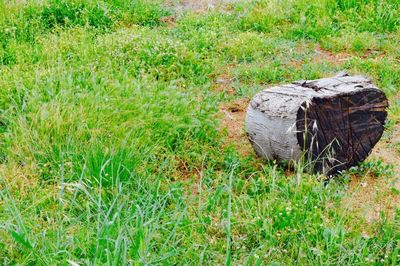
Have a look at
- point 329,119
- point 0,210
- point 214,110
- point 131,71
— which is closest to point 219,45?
point 131,71

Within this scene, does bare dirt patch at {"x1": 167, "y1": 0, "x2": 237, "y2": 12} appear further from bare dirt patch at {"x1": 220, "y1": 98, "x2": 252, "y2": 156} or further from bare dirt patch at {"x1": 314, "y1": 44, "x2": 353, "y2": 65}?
bare dirt patch at {"x1": 220, "y1": 98, "x2": 252, "y2": 156}

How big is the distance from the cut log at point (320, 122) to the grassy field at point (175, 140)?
18 centimetres

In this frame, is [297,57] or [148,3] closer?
[297,57]

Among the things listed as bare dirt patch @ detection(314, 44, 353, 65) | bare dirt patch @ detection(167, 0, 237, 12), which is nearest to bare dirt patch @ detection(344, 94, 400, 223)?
bare dirt patch @ detection(314, 44, 353, 65)

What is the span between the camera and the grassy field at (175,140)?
13.5 ft

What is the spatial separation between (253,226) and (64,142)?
72.9 inches

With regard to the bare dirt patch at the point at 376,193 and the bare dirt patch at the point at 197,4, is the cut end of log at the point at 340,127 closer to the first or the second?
the bare dirt patch at the point at 376,193

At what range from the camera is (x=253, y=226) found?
4.45 m

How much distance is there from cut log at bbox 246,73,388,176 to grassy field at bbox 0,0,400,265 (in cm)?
18

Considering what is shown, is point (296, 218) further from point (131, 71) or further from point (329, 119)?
point (131, 71)

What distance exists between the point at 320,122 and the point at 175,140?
4.52ft

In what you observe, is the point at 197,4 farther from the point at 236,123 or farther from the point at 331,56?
the point at 236,123

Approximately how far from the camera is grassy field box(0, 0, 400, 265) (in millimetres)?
4121

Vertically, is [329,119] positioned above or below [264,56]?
above
